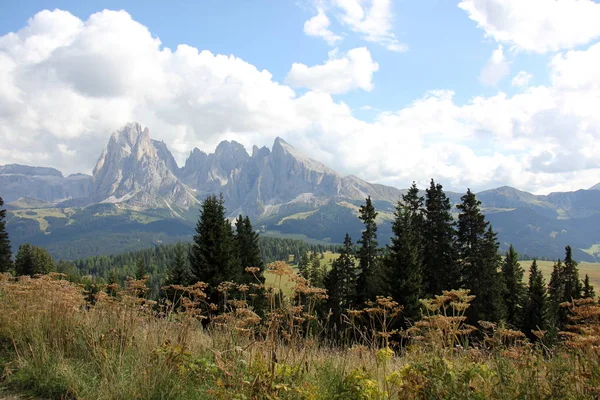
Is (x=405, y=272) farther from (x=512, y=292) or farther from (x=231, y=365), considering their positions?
(x=231, y=365)

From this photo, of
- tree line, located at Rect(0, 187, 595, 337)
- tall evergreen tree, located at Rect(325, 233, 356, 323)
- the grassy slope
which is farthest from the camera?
tall evergreen tree, located at Rect(325, 233, 356, 323)

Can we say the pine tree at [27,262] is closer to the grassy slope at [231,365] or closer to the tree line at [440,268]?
the tree line at [440,268]

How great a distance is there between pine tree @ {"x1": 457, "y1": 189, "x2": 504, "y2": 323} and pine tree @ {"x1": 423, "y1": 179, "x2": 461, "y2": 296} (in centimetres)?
93

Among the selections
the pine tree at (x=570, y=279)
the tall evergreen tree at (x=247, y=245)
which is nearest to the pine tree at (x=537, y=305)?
the pine tree at (x=570, y=279)

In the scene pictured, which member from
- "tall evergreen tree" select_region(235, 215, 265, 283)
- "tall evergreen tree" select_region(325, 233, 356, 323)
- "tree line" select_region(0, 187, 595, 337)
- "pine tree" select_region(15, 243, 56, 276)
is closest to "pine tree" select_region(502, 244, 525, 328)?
"tree line" select_region(0, 187, 595, 337)

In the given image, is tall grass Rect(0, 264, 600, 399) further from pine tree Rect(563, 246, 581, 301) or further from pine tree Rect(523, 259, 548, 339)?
pine tree Rect(563, 246, 581, 301)

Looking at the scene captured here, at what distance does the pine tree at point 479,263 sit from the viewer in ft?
112

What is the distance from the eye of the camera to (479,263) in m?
35.6

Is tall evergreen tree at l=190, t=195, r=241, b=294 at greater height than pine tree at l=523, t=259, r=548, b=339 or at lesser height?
greater

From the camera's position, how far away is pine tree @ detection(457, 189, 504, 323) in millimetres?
34094

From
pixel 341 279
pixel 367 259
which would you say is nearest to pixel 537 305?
pixel 367 259

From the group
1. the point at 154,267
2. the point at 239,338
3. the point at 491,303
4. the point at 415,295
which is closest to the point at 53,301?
the point at 239,338

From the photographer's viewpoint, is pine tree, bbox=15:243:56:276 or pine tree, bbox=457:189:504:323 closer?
pine tree, bbox=457:189:504:323

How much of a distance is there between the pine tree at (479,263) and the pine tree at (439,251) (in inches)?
36.8
